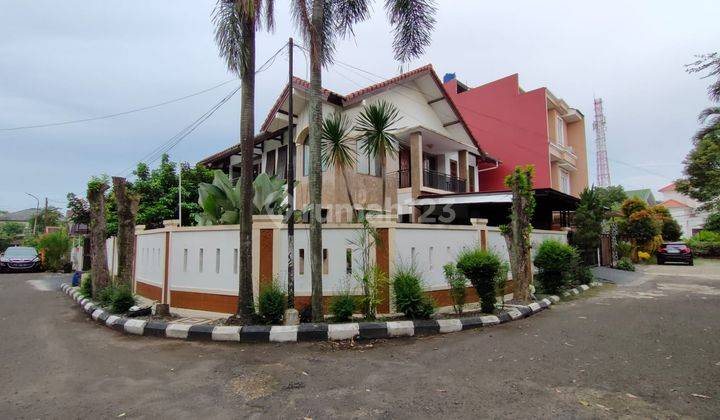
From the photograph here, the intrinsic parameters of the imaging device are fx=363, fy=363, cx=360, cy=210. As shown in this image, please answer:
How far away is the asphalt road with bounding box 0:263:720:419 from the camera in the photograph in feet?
11.3

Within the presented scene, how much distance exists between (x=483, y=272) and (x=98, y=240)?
9.76 metres

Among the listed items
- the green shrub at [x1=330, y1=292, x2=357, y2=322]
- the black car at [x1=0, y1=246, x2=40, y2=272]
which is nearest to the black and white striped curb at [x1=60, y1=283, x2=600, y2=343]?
the green shrub at [x1=330, y1=292, x2=357, y2=322]

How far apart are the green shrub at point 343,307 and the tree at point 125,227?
211 inches

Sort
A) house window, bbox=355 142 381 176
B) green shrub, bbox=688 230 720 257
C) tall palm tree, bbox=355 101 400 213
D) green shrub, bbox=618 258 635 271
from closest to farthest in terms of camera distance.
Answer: tall palm tree, bbox=355 101 400 213 < house window, bbox=355 142 381 176 < green shrub, bbox=618 258 635 271 < green shrub, bbox=688 230 720 257

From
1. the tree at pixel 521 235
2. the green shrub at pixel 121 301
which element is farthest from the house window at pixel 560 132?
the green shrub at pixel 121 301

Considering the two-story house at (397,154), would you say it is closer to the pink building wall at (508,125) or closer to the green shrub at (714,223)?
the pink building wall at (508,125)

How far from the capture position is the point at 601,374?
417 cm

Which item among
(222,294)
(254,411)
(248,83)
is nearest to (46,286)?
(222,294)

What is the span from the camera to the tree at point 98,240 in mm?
9539

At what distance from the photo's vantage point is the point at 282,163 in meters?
15.4

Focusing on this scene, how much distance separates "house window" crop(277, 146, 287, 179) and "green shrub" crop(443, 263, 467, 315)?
9.54m

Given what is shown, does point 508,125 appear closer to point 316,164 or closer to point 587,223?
point 587,223

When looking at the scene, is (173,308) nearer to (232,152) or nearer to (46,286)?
(232,152)

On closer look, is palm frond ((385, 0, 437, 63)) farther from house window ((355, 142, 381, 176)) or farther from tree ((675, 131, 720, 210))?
tree ((675, 131, 720, 210))
